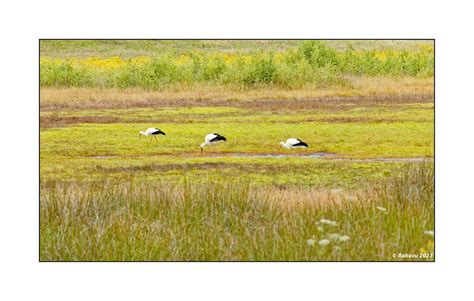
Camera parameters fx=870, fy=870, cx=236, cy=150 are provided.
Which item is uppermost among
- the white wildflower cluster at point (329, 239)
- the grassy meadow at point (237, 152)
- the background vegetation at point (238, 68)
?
the background vegetation at point (238, 68)

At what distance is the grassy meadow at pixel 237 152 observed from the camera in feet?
29.3

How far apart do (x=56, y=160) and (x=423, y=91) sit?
21.4ft

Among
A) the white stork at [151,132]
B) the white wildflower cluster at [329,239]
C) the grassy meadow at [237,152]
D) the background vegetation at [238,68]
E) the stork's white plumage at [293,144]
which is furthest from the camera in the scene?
the white stork at [151,132]

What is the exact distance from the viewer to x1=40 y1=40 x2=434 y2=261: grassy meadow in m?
8.95

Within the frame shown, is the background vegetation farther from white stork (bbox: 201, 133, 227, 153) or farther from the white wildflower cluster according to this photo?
the white wildflower cluster

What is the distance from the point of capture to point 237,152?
1476cm

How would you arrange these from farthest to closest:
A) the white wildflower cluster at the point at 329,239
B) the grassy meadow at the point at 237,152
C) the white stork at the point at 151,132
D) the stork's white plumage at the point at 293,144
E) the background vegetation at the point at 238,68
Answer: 1. the white stork at the point at 151,132
2. the background vegetation at the point at 238,68
3. the stork's white plumage at the point at 293,144
4. the grassy meadow at the point at 237,152
5. the white wildflower cluster at the point at 329,239

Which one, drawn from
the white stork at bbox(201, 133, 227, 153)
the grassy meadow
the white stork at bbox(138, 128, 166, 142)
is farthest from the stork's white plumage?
the white stork at bbox(138, 128, 166, 142)

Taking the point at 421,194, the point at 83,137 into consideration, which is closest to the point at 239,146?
the point at 83,137

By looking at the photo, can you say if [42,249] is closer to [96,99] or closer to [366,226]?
[366,226]

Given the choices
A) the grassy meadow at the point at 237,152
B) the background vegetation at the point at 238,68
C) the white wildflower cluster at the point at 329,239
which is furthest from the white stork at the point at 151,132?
the white wildflower cluster at the point at 329,239

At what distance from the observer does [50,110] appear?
14.1 metres

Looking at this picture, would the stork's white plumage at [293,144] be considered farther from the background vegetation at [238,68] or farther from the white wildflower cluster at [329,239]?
the white wildflower cluster at [329,239]

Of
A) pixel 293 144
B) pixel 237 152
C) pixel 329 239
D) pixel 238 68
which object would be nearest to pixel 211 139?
pixel 237 152
